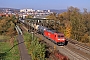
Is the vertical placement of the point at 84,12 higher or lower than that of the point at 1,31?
higher

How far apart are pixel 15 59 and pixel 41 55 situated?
654cm

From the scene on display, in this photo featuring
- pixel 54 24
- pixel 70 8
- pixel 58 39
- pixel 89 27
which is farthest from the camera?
pixel 70 8

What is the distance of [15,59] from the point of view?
1325 inches

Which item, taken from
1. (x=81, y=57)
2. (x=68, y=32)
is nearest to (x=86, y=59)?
(x=81, y=57)

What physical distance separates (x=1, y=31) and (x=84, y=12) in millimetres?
37978

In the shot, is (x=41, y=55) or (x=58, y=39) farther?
(x=58, y=39)

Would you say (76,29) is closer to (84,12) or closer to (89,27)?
(89,27)

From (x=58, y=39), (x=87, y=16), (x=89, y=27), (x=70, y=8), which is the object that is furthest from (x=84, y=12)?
(x=58, y=39)

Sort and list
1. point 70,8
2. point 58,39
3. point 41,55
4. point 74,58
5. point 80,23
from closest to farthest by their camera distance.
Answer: point 41,55, point 74,58, point 58,39, point 80,23, point 70,8

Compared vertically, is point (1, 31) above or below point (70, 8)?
below

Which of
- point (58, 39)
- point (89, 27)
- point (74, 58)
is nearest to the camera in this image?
point (74, 58)

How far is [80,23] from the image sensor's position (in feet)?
200

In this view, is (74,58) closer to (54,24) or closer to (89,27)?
(89,27)

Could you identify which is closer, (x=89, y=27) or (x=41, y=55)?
(x=41, y=55)
